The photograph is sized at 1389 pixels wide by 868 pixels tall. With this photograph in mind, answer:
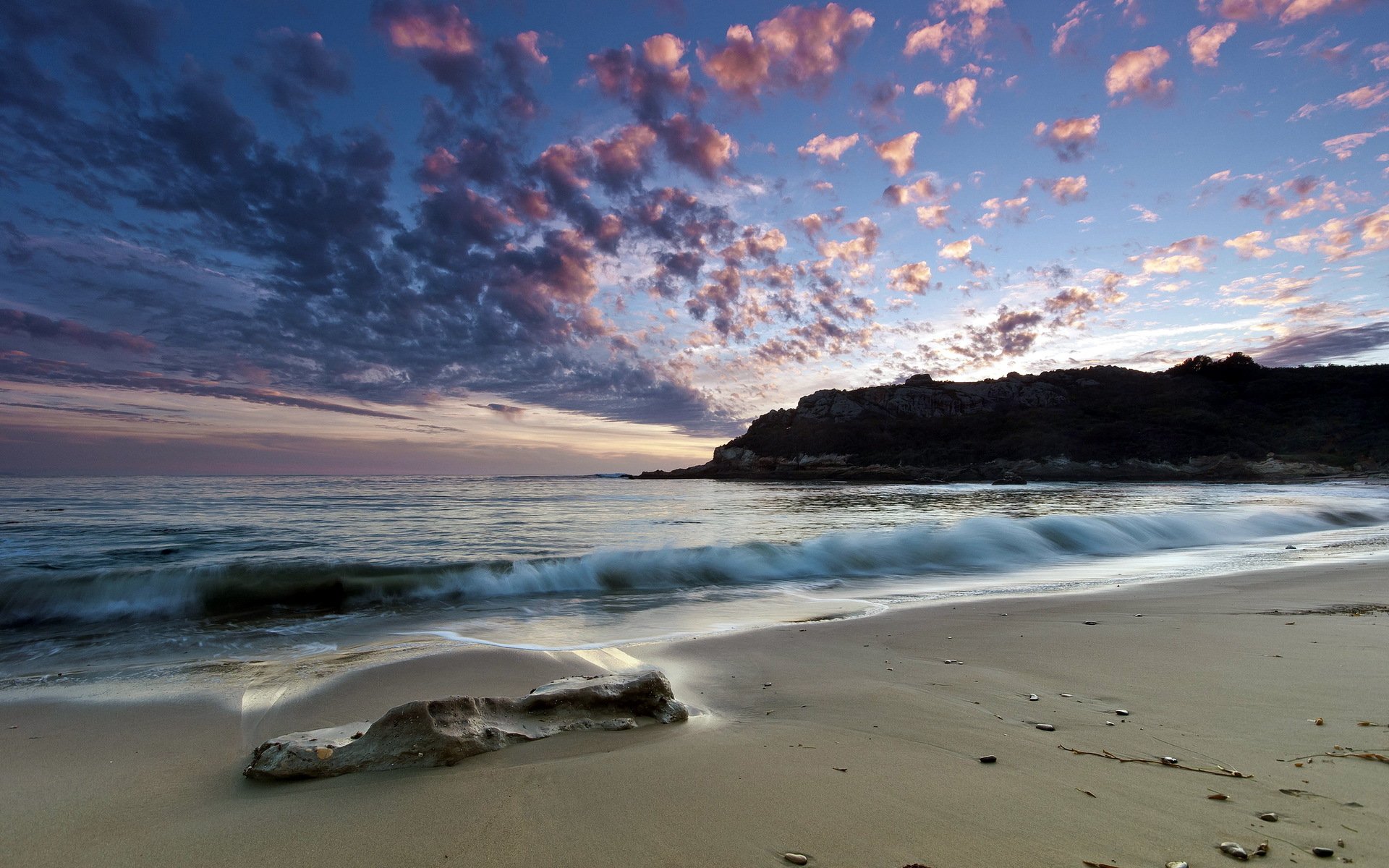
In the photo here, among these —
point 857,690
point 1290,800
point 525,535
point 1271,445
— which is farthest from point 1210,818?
point 1271,445

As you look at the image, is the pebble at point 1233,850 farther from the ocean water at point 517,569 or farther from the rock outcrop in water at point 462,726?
the ocean water at point 517,569

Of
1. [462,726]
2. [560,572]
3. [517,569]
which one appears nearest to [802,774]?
[462,726]

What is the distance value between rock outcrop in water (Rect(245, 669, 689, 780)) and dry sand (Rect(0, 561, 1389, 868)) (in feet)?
0.26

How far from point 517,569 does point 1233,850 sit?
7.65 m

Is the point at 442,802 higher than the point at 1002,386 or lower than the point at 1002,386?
lower

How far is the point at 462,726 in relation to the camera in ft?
7.71

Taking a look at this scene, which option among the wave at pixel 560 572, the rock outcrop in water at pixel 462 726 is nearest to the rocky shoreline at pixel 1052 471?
the wave at pixel 560 572

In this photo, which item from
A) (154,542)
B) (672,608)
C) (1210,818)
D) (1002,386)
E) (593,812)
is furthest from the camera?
(1002,386)

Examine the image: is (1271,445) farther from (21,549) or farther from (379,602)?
→ (21,549)

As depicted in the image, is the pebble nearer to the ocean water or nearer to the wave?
the ocean water

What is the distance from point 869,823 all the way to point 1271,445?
61711mm

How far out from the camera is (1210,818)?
5.65ft

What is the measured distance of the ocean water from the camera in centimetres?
523

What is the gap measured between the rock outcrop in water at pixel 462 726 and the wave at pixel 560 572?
4.91 m
